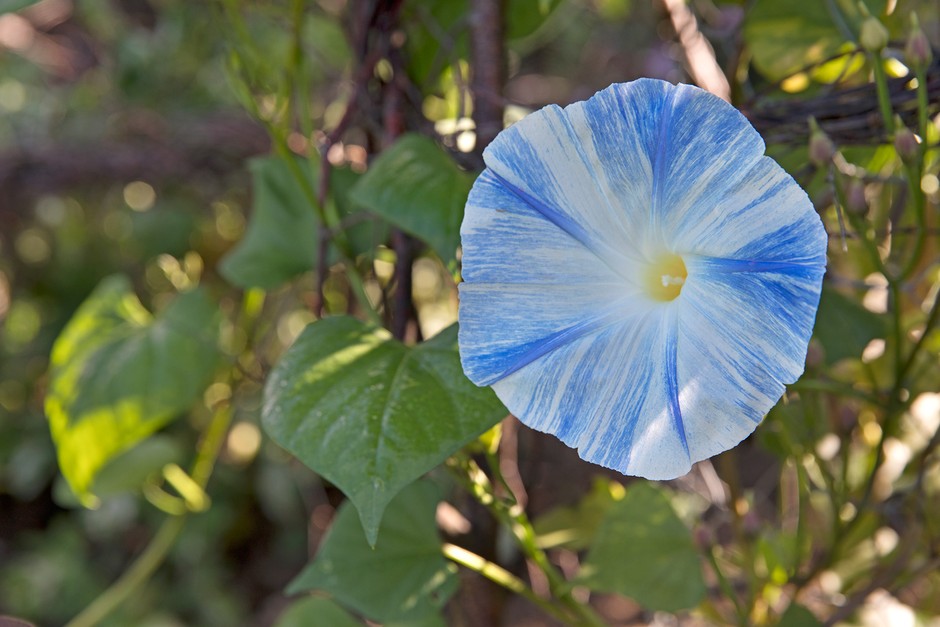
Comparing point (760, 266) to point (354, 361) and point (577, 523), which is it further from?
point (577, 523)

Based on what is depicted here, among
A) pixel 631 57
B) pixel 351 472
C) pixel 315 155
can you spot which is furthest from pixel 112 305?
pixel 631 57

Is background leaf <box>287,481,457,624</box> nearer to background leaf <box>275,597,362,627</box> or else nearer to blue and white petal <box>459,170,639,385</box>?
background leaf <box>275,597,362,627</box>

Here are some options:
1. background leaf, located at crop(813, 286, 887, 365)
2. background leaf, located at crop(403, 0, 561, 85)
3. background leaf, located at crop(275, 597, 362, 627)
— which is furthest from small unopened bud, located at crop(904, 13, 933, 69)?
background leaf, located at crop(275, 597, 362, 627)

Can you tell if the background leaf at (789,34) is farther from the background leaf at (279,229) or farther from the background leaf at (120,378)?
the background leaf at (120,378)

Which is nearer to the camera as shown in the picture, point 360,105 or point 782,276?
point 782,276

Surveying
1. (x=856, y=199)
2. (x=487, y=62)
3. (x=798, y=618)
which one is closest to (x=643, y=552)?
(x=798, y=618)

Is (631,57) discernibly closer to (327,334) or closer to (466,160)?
(466,160)

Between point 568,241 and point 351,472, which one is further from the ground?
point 568,241
